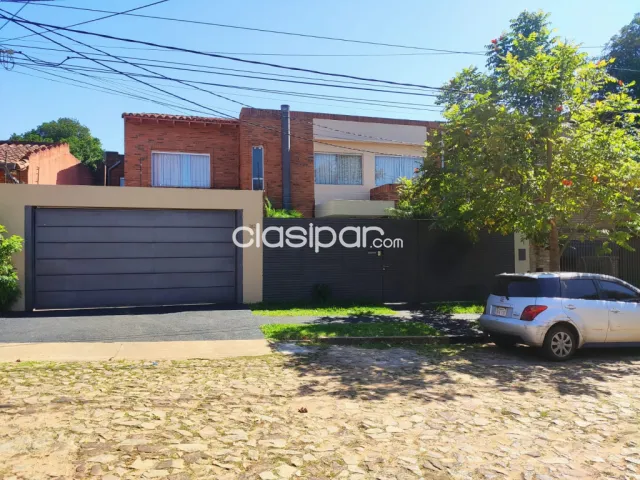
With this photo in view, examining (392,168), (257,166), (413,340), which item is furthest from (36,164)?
(413,340)

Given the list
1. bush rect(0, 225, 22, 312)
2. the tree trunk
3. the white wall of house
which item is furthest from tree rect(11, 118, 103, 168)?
the tree trunk

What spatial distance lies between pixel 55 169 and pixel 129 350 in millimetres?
14368

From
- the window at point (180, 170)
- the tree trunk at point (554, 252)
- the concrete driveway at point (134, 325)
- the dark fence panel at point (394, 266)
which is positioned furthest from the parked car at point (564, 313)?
the window at point (180, 170)

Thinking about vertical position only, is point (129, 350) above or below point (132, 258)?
below

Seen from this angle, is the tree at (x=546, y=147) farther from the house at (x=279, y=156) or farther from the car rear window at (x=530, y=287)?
the house at (x=279, y=156)

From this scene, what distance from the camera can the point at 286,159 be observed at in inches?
720

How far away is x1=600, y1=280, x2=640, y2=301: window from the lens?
8570 millimetres

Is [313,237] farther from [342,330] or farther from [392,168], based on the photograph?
[392,168]

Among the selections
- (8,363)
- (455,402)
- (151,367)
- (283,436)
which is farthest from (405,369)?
(8,363)

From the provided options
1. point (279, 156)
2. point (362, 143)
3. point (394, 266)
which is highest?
point (362, 143)

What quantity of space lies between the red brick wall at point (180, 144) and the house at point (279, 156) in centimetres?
3

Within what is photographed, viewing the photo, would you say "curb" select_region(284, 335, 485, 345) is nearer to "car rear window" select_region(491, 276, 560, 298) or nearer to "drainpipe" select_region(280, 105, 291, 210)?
"car rear window" select_region(491, 276, 560, 298)

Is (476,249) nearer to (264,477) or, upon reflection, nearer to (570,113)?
(570,113)

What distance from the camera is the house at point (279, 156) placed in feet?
58.8
